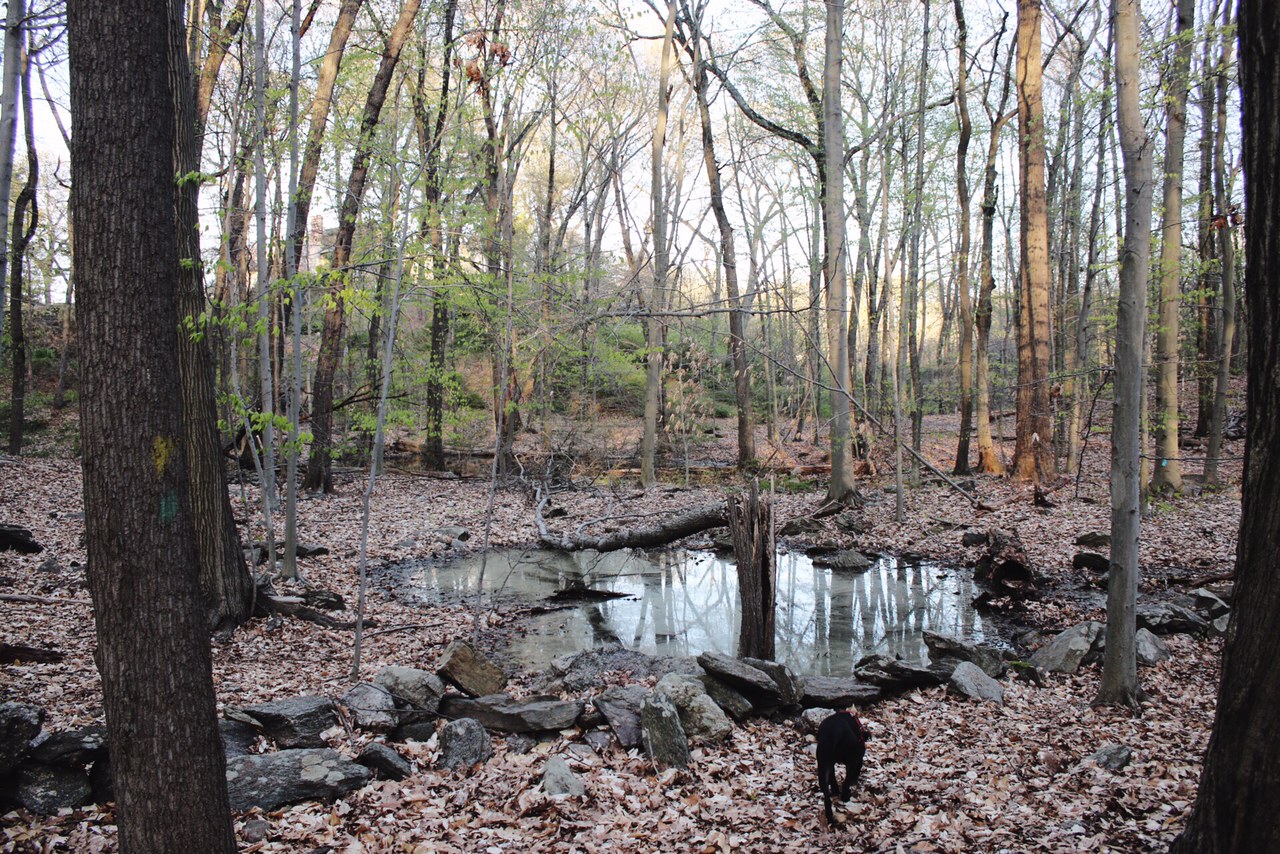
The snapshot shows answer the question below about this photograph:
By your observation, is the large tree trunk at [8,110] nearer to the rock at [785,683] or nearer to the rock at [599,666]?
the rock at [599,666]

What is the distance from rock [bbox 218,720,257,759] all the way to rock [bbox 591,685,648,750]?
7.27ft

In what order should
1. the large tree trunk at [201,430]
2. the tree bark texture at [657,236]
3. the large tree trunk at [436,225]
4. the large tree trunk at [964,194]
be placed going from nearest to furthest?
1. the large tree trunk at [201,430]
2. the large tree trunk at [436,225]
3. the tree bark texture at [657,236]
4. the large tree trunk at [964,194]

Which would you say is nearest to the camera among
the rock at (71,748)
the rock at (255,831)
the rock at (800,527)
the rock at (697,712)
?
the rock at (255,831)

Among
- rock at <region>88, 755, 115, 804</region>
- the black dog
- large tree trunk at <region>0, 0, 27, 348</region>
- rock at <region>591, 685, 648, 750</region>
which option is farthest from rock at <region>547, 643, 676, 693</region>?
large tree trunk at <region>0, 0, 27, 348</region>

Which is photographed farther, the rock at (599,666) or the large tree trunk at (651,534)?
the large tree trunk at (651,534)

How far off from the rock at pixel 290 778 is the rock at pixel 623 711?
1.61 meters

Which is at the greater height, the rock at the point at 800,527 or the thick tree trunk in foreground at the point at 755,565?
the thick tree trunk in foreground at the point at 755,565

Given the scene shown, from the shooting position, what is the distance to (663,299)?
14383mm

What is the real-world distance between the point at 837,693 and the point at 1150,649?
2.67 m

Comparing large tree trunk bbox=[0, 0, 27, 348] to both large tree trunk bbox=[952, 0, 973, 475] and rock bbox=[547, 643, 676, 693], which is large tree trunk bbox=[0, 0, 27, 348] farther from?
large tree trunk bbox=[952, 0, 973, 475]

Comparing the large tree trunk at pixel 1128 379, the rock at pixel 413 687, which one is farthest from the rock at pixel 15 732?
the large tree trunk at pixel 1128 379

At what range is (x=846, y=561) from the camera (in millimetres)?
11148

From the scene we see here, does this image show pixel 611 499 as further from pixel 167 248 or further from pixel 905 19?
pixel 905 19

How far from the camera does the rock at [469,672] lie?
5.65m
